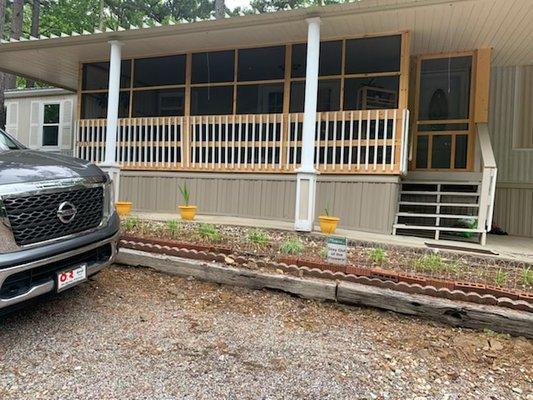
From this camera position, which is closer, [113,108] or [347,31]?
[347,31]

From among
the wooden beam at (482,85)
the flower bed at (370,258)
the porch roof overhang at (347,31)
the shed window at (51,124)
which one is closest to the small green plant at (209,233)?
the flower bed at (370,258)

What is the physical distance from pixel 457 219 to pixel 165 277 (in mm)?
4482

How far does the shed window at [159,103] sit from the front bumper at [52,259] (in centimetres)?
560

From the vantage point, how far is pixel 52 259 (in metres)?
2.61

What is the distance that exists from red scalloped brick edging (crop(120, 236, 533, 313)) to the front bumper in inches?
39.7

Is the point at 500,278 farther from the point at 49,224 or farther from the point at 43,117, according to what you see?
the point at 43,117

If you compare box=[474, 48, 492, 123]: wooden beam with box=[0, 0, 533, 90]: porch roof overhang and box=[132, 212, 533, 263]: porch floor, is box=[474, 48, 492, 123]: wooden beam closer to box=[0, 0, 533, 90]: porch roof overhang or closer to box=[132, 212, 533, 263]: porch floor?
box=[0, 0, 533, 90]: porch roof overhang

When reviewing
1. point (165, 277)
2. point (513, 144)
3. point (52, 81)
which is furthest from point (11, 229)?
point (52, 81)

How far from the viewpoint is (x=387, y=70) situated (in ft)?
22.2

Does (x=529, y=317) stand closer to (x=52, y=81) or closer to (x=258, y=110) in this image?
(x=258, y=110)

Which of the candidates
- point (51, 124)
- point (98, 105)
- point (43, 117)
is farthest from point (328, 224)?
point (43, 117)

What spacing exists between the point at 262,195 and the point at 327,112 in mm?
1656

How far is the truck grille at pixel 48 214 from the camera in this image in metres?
2.45

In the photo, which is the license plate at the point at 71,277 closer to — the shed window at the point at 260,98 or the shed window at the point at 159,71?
the shed window at the point at 260,98
